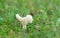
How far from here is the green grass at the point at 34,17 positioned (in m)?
3.89

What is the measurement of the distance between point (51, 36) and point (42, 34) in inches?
5.2

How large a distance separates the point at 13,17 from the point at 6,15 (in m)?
0.12

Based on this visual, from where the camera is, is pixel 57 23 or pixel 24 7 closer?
pixel 57 23

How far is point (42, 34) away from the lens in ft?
12.8

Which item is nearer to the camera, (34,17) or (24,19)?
(24,19)

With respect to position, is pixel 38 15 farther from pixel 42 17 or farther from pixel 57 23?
pixel 57 23

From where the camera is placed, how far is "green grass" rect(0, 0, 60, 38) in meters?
3.89

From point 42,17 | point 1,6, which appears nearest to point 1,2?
point 1,6

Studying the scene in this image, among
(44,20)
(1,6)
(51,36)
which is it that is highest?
(1,6)

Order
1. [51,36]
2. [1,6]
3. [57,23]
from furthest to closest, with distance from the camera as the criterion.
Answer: [1,6]
[57,23]
[51,36]

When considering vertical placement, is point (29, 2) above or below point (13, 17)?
above

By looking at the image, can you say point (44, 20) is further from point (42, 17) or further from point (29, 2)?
point (29, 2)

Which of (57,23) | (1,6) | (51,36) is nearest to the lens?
(51,36)

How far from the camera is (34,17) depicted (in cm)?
429
